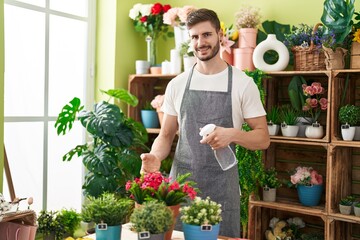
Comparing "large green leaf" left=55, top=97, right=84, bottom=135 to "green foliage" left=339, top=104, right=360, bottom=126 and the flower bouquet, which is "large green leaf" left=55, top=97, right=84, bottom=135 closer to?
"green foliage" left=339, top=104, right=360, bottom=126

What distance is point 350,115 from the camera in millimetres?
3324

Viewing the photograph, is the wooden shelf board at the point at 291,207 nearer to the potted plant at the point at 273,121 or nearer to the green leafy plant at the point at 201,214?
the potted plant at the point at 273,121

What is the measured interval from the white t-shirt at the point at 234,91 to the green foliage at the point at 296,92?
1.10 meters

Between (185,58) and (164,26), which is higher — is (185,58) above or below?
below

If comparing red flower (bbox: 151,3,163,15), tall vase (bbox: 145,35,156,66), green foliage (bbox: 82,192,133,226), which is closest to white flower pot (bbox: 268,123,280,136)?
tall vase (bbox: 145,35,156,66)

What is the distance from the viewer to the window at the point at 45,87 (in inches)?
147

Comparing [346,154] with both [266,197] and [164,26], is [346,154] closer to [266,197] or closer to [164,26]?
[266,197]

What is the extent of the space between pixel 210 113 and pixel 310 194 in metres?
1.35

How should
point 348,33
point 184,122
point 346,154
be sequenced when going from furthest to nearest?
point 346,154
point 348,33
point 184,122

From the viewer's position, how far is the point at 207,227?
1649 mm

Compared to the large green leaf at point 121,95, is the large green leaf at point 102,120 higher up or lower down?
lower down

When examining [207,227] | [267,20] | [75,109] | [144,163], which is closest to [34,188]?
[75,109]

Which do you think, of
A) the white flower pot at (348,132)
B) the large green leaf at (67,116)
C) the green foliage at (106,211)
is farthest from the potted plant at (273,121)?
the green foliage at (106,211)

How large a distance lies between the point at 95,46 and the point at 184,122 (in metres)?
1.97
